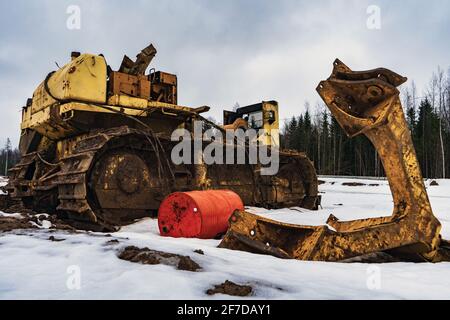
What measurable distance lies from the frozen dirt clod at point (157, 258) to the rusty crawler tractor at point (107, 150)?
2.85 m

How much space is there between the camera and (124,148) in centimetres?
648

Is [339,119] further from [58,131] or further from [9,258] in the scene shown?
[58,131]

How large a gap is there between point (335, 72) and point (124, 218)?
14.2 feet

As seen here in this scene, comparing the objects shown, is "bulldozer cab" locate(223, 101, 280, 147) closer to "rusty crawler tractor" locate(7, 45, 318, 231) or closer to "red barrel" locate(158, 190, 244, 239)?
"rusty crawler tractor" locate(7, 45, 318, 231)

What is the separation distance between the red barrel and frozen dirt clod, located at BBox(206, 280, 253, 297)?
2463 millimetres

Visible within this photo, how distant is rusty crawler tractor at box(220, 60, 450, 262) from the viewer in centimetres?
307

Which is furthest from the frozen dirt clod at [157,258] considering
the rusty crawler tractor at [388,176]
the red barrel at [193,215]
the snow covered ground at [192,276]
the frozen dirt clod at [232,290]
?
the red barrel at [193,215]

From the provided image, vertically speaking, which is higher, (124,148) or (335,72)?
(335,72)

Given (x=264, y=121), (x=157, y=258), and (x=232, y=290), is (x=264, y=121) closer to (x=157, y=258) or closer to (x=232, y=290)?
(x=157, y=258)

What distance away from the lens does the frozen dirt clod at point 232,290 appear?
205 cm

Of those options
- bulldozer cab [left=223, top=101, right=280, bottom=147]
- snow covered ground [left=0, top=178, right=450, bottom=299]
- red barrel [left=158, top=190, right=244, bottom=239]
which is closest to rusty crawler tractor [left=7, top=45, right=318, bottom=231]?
red barrel [left=158, top=190, right=244, bottom=239]

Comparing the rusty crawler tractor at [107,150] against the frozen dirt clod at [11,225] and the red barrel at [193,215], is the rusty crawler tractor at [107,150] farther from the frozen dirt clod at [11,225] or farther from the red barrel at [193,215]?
the red barrel at [193,215]

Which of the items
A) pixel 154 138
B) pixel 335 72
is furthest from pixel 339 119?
pixel 154 138

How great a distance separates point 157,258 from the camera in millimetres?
2723
